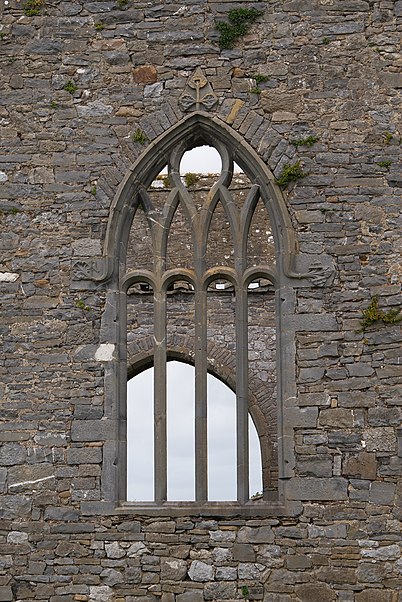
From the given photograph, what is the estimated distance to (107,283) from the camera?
9.83 m

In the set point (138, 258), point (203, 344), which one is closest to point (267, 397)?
point (138, 258)

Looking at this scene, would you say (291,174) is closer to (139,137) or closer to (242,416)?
(139,137)

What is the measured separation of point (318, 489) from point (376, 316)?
5.04ft

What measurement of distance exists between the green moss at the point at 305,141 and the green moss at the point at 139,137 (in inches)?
51.9

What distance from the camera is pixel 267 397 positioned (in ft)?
49.8

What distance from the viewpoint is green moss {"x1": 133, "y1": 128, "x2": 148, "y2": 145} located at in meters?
9.98

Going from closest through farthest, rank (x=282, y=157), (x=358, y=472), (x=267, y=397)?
(x=358, y=472) < (x=282, y=157) < (x=267, y=397)

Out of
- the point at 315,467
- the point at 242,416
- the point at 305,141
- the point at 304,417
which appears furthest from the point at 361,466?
the point at 305,141

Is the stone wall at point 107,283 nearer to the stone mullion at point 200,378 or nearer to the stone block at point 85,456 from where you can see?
the stone block at point 85,456

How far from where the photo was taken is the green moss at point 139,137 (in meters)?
9.98

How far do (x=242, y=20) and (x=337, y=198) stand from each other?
6.10 ft

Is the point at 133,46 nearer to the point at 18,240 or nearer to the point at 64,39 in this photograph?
the point at 64,39

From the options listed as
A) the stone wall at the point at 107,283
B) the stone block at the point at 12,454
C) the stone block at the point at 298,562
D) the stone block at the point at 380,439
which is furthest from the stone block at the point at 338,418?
the stone block at the point at 12,454

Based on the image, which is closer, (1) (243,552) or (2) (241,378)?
(1) (243,552)
